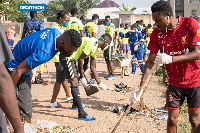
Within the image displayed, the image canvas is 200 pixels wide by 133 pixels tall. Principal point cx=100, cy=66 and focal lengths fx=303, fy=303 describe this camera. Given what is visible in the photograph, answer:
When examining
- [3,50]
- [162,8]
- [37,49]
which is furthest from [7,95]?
[162,8]

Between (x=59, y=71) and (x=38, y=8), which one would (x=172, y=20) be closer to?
(x=59, y=71)

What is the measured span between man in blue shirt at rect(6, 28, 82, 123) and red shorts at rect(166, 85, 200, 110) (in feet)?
4.80

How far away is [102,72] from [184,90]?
8.37m

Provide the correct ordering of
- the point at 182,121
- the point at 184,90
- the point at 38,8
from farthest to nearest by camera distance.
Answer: the point at 38,8 → the point at 182,121 → the point at 184,90

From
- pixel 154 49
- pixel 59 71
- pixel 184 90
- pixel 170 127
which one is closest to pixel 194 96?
pixel 184 90

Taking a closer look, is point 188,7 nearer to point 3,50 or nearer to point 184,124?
point 184,124

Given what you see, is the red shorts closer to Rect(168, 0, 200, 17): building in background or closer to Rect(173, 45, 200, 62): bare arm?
Rect(173, 45, 200, 62): bare arm

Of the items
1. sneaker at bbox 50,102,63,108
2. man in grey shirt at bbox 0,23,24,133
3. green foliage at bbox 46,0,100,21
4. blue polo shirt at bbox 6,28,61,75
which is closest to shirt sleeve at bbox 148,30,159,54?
blue polo shirt at bbox 6,28,61,75

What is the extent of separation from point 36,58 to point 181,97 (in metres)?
2.01

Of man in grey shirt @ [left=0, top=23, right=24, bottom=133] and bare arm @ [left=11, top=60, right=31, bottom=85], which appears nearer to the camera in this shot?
man in grey shirt @ [left=0, top=23, right=24, bottom=133]

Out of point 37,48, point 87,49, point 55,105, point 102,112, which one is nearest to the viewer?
point 37,48

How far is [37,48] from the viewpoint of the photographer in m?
3.71

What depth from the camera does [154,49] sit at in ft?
13.9

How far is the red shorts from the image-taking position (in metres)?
4.02
